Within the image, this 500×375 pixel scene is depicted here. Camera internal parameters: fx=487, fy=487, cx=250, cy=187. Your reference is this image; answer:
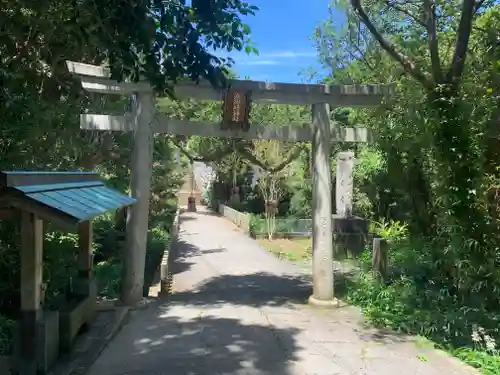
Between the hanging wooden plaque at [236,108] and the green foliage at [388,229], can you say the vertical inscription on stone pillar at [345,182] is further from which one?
the hanging wooden plaque at [236,108]

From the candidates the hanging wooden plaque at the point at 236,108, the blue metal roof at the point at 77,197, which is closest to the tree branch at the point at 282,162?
the hanging wooden plaque at the point at 236,108

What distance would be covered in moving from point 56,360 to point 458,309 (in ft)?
16.5

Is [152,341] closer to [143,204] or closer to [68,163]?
[143,204]

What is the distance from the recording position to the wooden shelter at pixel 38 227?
403 cm

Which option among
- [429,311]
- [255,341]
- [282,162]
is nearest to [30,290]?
[255,341]

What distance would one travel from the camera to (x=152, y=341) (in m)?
6.08

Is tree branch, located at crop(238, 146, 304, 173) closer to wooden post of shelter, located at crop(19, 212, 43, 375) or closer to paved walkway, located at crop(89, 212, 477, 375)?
paved walkway, located at crop(89, 212, 477, 375)

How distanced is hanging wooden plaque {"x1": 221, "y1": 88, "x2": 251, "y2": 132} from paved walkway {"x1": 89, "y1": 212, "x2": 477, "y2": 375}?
308 cm

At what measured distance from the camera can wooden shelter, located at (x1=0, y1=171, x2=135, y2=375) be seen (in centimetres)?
403

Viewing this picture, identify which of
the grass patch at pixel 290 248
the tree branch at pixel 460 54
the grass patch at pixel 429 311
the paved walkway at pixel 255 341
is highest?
the tree branch at pixel 460 54

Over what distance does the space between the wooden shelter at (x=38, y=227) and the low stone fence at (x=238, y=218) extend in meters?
15.5

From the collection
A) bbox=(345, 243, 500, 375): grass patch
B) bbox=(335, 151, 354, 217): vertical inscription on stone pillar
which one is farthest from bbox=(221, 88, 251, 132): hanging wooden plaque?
bbox=(335, 151, 354, 217): vertical inscription on stone pillar

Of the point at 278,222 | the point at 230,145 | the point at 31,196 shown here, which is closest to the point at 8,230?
the point at 31,196

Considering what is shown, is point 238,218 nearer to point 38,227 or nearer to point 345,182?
point 345,182
